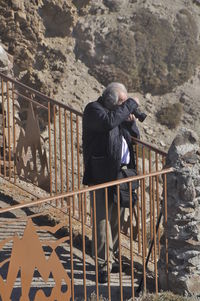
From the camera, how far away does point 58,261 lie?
507 centimetres

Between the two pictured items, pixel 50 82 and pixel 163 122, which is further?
pixel 163 122

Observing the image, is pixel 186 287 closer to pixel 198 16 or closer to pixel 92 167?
pixel 92 167

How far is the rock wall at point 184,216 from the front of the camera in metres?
6.05

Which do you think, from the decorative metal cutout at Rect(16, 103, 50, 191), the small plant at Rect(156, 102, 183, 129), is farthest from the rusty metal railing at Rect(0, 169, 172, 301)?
the small plant at Rect(156, 102, 183, 129)

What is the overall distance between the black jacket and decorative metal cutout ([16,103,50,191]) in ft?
6.19

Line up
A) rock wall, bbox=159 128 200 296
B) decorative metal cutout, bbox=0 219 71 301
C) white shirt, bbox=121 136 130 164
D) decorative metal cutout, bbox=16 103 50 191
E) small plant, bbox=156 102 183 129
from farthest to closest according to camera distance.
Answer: small plant, bbox=156 102 183 129, decorative metal cutout, bbox=16 103 50 191, white shirt, bbox=121 136 130 164, rock wall, bbox=159 128 200 296, decorative metal cutout, bbox=0 219 71 301

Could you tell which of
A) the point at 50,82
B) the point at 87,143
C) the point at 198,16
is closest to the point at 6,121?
the point at 87,143

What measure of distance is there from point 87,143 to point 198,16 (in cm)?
1971

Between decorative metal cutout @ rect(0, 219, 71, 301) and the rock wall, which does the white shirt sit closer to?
the rock wall

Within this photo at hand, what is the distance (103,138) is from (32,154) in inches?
85.3

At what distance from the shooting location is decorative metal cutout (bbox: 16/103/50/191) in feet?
26.3

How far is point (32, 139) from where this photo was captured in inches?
320

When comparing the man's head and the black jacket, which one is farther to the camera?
the man's head

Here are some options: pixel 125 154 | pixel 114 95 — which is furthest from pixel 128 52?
pixel 114 95
